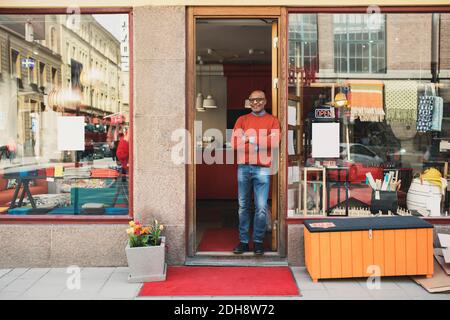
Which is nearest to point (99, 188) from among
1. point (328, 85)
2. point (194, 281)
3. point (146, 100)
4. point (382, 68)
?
point (146, 100)

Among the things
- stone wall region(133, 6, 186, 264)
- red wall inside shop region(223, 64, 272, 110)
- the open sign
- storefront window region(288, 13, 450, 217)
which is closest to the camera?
stone wall region(133, 6, 186, 264)

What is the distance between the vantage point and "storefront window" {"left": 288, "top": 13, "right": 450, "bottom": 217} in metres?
6.29

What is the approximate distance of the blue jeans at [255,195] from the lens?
239 inches

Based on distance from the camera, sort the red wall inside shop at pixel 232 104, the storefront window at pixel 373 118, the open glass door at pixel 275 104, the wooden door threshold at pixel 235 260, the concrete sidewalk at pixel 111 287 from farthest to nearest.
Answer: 1. the red wall inside shop at pixel 232 104
2. the storefront window at pixel 373 118
3. the open glass door at pixel 275 104
4. the wooden door threshold at pixel 235 260
5. the concrete sidewalk at pixel 111 287

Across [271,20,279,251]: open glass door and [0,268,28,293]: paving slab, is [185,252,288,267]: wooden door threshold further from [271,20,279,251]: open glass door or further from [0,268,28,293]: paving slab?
[0,268,28,293]: paving slab

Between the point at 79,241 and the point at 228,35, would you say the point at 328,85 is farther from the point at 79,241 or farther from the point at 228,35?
the point at 79,241

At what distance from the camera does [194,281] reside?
5332 mm

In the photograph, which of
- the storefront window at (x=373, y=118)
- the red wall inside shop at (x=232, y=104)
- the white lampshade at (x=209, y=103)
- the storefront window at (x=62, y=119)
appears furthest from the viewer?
the white lampshade at (x=209, y=103)

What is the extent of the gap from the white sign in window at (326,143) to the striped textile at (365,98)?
40cm

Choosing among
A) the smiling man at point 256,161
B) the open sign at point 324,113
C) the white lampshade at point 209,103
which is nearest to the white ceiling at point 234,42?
the white lampshade at point 209,103

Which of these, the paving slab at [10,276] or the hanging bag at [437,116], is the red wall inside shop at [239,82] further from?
the paving slab at [10,276]

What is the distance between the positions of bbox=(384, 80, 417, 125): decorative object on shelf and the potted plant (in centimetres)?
360

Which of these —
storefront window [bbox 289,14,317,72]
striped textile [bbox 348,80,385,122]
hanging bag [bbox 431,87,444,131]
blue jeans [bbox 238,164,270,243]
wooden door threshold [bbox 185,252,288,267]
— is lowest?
wooden door threshold [bbox 185,252,288,267]

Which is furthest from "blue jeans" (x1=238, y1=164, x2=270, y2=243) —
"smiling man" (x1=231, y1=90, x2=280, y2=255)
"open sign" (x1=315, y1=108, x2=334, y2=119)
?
"open sign" (x1=315, y1=108, x2=334, y2=119)
